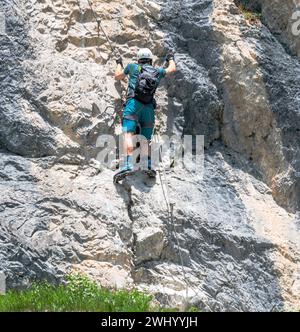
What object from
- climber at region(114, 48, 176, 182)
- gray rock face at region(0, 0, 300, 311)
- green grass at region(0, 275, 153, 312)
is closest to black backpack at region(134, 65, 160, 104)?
climber at region(114, 48, 176, 182)

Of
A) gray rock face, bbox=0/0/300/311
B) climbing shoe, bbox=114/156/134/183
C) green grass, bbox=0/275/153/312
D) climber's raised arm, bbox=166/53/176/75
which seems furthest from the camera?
climber's raised arm, bbox=166/53/176/75

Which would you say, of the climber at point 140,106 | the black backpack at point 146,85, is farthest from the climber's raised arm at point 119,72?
the black backpack at point 146,85

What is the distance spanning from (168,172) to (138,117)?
41.2 inches

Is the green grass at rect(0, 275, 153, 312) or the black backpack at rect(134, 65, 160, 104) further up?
the black backpack at rect(134, 65, 160, 104)

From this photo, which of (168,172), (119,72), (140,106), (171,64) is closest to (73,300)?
(168,172)

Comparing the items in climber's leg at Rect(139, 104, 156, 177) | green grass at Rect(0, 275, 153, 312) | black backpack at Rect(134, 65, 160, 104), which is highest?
black backpack at Rect(134, 65, 160, 104)

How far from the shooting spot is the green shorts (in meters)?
13.0

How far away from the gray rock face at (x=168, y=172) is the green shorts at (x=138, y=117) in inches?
17.9

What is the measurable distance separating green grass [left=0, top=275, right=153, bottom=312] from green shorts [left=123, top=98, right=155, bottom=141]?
2928 mm

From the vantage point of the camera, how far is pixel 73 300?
10.5 meters

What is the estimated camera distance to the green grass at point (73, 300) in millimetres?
10328

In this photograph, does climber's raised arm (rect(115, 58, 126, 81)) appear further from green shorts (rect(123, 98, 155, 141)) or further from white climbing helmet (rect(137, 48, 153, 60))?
green shorts (rect(123, 98, 155, 141))

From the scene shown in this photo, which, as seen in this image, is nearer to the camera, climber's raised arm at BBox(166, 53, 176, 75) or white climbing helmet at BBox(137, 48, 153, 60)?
white climbing helmet at BBox(137, 48, 153, 60)

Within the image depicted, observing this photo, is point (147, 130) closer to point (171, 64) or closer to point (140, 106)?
point (140, 106)
